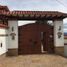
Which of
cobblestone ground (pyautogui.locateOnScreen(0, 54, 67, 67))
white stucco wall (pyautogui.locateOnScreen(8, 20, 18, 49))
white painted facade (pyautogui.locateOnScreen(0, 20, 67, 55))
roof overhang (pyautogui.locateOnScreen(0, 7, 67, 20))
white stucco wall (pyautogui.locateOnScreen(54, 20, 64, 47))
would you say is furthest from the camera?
white stucco wall (pyautogui.locateOnScreen(54, 20, 64, 47))

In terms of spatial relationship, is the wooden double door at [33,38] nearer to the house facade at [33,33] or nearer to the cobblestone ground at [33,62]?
the house facade at [33,33]

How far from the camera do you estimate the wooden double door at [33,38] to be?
64.8 feet

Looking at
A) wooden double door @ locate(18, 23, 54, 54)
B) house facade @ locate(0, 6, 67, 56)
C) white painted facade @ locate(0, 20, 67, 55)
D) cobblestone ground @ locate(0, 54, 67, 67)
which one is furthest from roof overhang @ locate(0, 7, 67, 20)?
cobblestone ground @ locate(0, 54, 67, 67)

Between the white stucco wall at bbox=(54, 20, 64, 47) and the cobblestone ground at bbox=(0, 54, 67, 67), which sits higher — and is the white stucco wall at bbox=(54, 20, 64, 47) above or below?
above

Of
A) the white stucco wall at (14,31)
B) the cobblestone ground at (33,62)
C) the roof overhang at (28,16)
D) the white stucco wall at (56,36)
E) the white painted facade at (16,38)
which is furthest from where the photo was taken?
the white stucco wall at (56,36)

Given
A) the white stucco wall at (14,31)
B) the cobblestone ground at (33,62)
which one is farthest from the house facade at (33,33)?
the cobblestone ground at (33,62)

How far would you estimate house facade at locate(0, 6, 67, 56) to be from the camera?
18969 mm

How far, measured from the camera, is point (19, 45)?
19641 millimetres

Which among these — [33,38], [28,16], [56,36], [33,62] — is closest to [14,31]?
[28,16]

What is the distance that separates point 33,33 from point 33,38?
1.64ft

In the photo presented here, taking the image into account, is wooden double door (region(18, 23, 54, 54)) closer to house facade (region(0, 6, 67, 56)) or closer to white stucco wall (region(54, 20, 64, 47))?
house facade (region(0, 6, 67, 56))

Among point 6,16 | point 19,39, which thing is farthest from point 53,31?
point 6,16

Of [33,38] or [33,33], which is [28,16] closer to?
[33,33]

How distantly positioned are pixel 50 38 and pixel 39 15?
276cm
